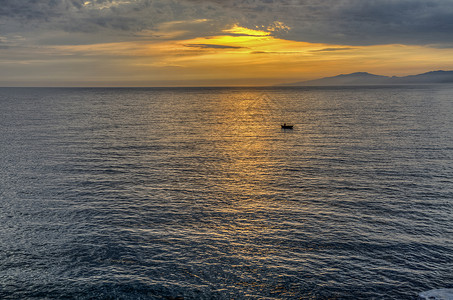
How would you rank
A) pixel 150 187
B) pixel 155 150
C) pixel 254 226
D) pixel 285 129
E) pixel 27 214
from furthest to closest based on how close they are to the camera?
pixel 285 129 < pixel 155 150 < pixel 150 187 < pixel 27 214 < pixel 254 226

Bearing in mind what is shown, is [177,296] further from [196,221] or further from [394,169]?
[394,169]

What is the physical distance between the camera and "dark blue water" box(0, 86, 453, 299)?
95.6ft

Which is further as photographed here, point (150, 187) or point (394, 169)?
point (394, 169)

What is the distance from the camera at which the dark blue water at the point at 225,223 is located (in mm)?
29125

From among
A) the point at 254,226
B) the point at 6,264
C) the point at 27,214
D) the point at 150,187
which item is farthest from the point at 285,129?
the point at 6,264

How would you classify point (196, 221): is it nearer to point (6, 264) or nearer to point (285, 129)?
point (6, 264)

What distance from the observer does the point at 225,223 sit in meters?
40.6

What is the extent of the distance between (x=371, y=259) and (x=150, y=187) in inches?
1275

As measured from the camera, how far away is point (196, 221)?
41062 mm

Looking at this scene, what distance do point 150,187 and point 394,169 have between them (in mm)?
41579

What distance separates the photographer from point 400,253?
1315 inches

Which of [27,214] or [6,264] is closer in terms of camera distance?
[6,264]

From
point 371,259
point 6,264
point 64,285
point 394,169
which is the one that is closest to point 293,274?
point 371,259

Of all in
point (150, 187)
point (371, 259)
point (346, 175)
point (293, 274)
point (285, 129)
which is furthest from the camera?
point (285, 129)
